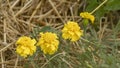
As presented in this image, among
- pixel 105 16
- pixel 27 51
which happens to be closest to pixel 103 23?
pixel 105 16

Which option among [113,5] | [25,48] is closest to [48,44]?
[25,48]

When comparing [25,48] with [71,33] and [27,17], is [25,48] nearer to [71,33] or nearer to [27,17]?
[71,33]

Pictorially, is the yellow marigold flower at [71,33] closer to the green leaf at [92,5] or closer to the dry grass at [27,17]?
the dry grass at [27,17]

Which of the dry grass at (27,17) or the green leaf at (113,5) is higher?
the green leaf at (113,5)

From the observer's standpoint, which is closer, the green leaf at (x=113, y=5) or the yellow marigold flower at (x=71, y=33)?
the yellow marigold flower at (x=71, y=33)

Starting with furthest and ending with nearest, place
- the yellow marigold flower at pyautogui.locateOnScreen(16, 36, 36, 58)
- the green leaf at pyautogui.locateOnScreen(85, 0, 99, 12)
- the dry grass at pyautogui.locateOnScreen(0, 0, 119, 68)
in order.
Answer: the green leaf at pyautogui.locateOnScreen(85, 0, 99, 12) → the dry grass at pyautogui.locateOnScreen(0, 0, 119, 68) → the yellow marigold flower at pyautogui.locateOnScreen(16, 36, 36, 58)

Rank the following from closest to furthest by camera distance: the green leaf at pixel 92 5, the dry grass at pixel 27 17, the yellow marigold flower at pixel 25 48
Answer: the yellow marigold flower at pixel 25 48
the dry grass at pixel 27 17
the green leaf at pixel 92 5

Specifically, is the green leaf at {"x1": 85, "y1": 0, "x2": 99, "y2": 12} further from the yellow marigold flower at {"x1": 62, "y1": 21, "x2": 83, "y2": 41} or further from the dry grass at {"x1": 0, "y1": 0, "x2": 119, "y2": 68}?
the yellow marigold flower at {"x1": 62, "y1": 21, "x2": 83, "y2": 41}

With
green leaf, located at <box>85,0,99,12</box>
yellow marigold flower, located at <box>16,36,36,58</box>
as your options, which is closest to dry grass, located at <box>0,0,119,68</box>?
green leaf, located at <box>85,0,99,12</box>

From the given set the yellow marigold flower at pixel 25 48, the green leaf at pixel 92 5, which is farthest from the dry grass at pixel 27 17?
the yellow marigold flower at pixel 25 48

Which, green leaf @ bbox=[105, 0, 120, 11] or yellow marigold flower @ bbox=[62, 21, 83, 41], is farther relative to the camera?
green leaf @ bbox=[105, 0, 120, 11]

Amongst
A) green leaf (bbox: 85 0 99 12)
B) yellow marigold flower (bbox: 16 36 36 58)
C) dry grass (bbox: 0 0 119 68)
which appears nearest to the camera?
yellow marigold flower (bbox: 16 36 36 58)

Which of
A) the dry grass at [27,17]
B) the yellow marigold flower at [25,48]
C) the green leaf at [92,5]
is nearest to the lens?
the yellow marigold flower at [25,48]
